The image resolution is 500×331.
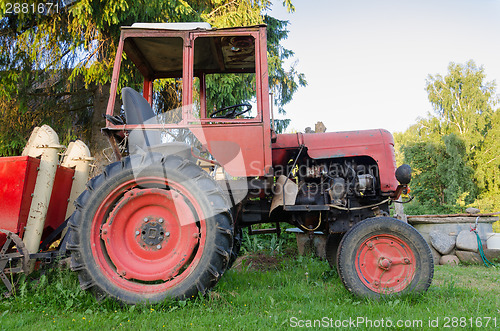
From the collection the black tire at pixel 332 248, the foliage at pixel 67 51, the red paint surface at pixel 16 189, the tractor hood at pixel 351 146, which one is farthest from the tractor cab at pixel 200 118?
the foliage at pixel 67 51

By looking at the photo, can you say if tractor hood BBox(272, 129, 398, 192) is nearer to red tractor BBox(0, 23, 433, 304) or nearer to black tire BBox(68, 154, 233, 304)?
red tractor BBox(0, 23, 433, 304)

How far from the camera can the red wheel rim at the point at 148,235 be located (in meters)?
2.91

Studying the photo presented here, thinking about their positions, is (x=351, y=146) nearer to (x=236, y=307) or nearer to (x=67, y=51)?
(x=236, y=307)

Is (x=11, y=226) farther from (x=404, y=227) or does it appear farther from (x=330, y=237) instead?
(x=404, y=227)

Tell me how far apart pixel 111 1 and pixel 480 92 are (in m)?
29.8

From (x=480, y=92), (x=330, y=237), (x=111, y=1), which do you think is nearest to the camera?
(x=330, y=237)

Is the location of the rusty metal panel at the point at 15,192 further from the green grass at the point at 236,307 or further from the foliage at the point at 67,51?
the foliage at the point at 67,51

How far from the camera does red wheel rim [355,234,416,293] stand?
307 cm

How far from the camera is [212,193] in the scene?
2936mm

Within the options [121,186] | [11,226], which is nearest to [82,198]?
[121,186]

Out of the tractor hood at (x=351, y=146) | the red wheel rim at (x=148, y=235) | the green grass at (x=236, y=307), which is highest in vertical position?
the tractor hood at (x=351, y=146)

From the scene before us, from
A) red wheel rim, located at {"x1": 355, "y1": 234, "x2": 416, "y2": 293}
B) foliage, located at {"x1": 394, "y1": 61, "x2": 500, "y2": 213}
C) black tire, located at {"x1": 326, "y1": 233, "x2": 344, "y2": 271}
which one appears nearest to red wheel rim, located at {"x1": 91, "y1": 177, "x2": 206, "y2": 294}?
red wheel rim, located at {"x1": 355, "y1": 234, "x2": 416, "y2": 293}

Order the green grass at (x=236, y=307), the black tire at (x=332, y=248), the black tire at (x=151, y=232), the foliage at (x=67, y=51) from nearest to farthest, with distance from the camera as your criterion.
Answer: the green grass at (x=236, y=307) < the black tire at (x=151, y=232) < the black tire at (x=332, y=248) < the foliage at (x=67, y=51)

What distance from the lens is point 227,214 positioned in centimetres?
294
